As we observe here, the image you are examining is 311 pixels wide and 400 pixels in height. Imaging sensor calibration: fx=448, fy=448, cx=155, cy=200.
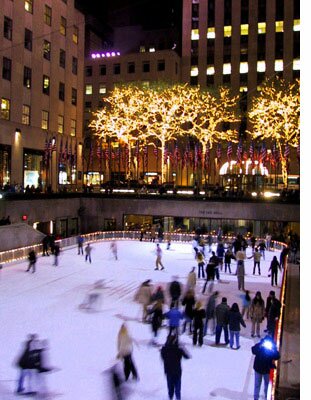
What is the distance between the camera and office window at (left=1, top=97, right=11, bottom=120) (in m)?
35.2

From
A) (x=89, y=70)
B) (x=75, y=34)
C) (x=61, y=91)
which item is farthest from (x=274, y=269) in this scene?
(x=89, y=70)

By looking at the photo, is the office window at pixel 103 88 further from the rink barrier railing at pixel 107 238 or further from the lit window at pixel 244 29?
the rink barrier railing at pixel 107 238

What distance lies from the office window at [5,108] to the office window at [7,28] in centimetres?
501

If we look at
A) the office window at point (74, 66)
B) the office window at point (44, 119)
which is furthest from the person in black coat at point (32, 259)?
the office window at point (74, 66)

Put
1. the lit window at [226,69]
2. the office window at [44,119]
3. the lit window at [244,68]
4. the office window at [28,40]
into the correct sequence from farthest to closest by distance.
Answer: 1. the lit window at [226,69]
2. the lit window at [244,68]
3. the office window at [44,119]
4. the office window at [28,40]

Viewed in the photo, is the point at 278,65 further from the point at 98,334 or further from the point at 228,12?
the point at 98,334

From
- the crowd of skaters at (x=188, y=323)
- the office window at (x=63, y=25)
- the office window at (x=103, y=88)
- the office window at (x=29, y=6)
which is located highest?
the office window at (x=103, y=88)

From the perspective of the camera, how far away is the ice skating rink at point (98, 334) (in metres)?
8.68

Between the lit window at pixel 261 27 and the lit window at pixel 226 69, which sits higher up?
the lit window at pixel 261 27

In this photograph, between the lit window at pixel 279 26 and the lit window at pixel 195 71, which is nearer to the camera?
the lit window at pixel 279 26

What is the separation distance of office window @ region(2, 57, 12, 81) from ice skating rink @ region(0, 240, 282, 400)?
1924 centimetres

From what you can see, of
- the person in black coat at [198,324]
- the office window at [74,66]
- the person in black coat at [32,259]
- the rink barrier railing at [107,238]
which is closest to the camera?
the person in black coat at [198,324]

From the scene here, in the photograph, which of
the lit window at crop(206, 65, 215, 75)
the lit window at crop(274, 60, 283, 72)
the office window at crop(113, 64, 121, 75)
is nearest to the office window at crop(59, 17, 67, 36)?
the office window at crop(113, 64, 121, 75)

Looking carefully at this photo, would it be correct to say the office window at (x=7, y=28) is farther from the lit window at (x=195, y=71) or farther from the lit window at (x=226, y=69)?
the lit window at (x=226, y=69)
